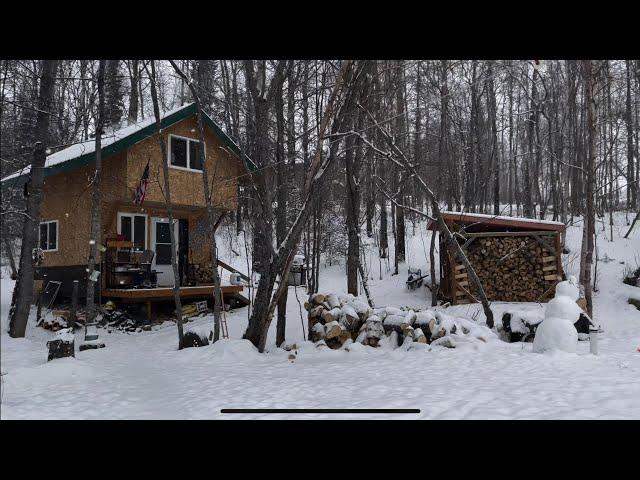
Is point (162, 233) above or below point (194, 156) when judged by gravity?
below

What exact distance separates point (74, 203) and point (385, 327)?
15.4 ft

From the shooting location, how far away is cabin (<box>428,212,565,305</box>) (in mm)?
8719

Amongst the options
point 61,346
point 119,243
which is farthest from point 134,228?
point 61,346

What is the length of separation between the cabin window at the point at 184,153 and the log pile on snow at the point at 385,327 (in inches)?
183

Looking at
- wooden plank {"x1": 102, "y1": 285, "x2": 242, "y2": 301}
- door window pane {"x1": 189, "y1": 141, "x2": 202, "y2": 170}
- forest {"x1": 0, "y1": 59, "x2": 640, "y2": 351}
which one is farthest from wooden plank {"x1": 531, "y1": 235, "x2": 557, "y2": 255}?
door window pane {"x1": 189, "y1": 141, "x2": 202, "y2": 170}

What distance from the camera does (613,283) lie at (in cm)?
939

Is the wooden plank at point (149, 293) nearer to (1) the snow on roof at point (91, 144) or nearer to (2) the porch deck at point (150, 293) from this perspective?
(2) the porch deck at point (150, 293)

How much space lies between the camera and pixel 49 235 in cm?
689

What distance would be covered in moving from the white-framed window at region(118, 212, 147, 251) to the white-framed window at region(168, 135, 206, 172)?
1240 mm

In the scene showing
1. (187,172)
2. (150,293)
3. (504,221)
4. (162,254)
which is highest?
(187,172)

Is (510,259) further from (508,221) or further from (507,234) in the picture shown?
(508,221)

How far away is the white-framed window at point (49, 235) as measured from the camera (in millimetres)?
6664
